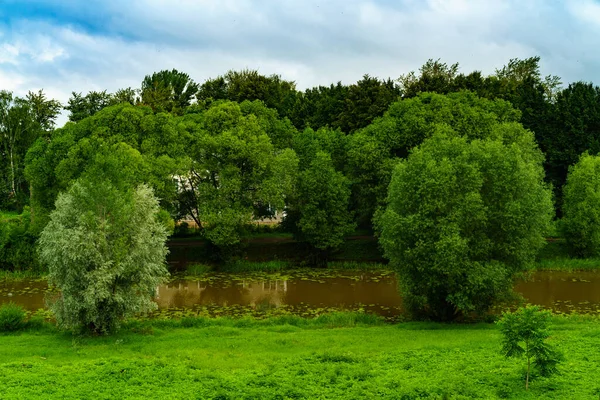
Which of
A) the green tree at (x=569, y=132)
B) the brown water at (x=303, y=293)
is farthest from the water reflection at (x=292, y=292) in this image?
the green tree at (x=569, y=132)

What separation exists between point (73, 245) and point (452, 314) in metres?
17.5

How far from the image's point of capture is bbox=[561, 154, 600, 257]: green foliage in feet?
150

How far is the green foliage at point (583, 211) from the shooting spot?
150 feet

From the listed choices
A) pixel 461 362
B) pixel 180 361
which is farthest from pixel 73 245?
pixel 461 362

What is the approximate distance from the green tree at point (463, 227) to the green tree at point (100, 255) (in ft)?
36.4

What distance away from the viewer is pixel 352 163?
46906 millimetres

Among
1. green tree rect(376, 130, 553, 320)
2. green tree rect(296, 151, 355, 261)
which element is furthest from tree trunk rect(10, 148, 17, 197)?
green tree rect(376, 130, 553, 320)

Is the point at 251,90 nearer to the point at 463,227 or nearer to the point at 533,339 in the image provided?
the point at 463,227

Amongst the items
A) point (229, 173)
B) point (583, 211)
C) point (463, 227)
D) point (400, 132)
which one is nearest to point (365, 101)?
point (400, 132)

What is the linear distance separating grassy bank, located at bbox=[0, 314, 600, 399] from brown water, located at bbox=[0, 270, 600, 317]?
22.9 feet

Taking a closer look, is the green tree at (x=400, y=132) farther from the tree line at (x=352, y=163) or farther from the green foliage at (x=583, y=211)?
the green foliage at (x=583, y=211)

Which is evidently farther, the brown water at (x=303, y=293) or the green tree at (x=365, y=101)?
the green tree at (x=365, y=101)

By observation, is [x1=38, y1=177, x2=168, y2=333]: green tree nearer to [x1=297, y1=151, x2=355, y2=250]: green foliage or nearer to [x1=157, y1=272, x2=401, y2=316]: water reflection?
[x1=157, y1=272, x2=401, y2=316]: water reflection

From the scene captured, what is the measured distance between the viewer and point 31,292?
36.4 m
